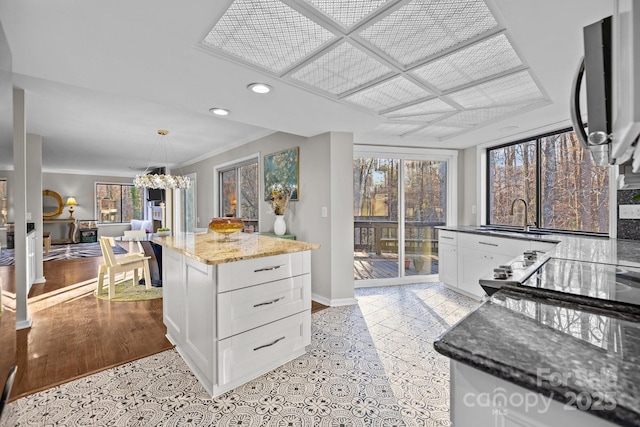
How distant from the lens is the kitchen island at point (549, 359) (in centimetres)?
45

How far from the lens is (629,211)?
2.48 m

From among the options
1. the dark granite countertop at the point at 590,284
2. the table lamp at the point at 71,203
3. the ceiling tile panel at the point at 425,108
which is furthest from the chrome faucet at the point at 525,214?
the table lamp at the point at 71,203

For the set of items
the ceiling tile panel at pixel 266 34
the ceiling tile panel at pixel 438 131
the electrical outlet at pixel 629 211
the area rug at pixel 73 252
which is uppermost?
the ceiling tile panel at pixel 438 131

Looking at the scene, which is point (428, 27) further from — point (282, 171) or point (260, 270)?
point (282, 171)

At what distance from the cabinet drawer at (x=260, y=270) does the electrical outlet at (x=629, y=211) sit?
107 inches

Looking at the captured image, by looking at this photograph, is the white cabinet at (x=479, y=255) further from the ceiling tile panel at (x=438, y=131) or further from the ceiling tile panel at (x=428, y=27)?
the ceiling tile panel at (x=428, y=27)

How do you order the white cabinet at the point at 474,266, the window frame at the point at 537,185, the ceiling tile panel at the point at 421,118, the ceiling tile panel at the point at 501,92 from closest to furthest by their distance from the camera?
the ceiling tile panel at the point at 501,92 < the ceiling tile panel at the point at 421,118 < the window frame at the point at 537,185 < the white cabinet at the point at 474,266

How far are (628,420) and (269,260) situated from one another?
5.92ft

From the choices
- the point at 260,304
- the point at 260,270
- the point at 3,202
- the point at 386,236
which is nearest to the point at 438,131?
A: the point at 386,236

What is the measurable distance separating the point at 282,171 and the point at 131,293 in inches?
103

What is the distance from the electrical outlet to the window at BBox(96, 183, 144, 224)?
11752mm

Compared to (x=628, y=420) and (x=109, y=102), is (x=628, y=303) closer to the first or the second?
(x=628, y=420)

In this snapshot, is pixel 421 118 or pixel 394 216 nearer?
pixel 421 118

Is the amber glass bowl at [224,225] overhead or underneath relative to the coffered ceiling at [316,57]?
underneath
